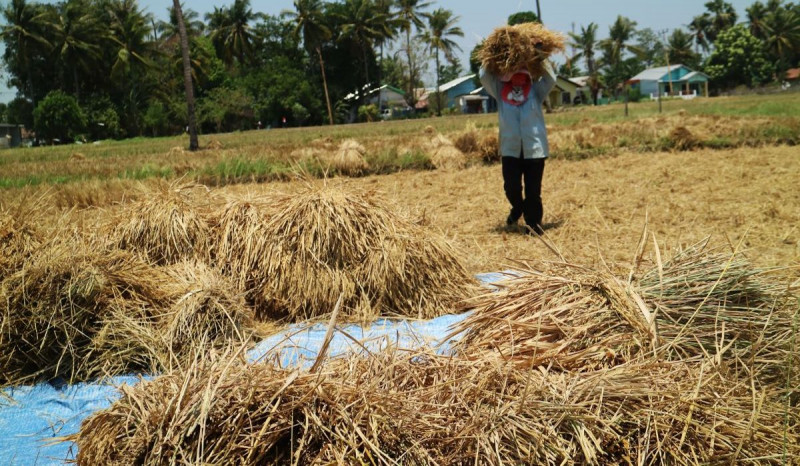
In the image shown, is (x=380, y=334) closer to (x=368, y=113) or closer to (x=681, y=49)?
(x=368, y=113)

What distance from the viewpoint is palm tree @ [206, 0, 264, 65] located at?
60.1 meters

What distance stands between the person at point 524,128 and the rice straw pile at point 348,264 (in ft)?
7.62

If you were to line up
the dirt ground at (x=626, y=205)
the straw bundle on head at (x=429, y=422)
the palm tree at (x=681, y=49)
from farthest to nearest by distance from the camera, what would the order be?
the palm tree at (x=681, y=49) → the dirt ground at (x=626, y=205) → the straw bundle on head at (x=429, y=422)

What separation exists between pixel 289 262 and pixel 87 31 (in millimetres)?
52710

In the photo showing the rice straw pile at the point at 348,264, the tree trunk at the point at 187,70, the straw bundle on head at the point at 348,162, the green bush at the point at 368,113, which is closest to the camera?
the rice straw pile at the point at 348,264

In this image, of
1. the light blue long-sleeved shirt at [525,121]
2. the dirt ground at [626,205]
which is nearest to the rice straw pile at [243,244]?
the dirt ground at [626,205]

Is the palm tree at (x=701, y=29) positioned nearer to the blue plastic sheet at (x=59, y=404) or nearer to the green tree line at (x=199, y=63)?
the green tree line at (x=199, y=63)

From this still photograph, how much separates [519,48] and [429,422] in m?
4.52

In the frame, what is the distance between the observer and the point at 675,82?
242 ft

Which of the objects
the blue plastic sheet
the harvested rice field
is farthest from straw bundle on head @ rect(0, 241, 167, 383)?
the blue plastic sheet

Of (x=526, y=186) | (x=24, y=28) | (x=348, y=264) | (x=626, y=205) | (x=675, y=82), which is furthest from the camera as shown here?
Result: (x=675, y=82)

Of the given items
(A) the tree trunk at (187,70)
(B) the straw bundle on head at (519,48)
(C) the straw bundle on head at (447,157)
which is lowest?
(C) the straw bundle on head at (447,157)

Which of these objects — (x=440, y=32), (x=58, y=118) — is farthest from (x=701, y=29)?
(x=58, y=118)

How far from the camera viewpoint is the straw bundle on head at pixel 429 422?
1661 mm
